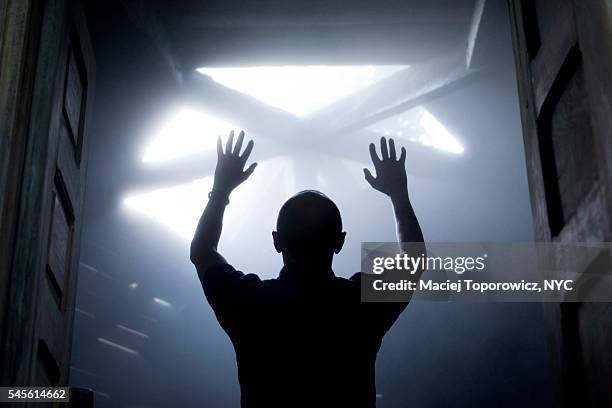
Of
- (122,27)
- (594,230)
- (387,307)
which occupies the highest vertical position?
(122,27)

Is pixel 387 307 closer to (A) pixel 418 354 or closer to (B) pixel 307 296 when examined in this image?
(B) pixel 307 296

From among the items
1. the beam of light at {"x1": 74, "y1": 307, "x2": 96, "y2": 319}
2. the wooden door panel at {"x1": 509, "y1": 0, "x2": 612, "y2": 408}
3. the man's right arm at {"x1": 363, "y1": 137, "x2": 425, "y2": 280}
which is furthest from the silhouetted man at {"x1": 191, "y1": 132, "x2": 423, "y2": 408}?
the beam of light at {"x1": 74, "y1": 307, "x2": 96, "y2": 319}

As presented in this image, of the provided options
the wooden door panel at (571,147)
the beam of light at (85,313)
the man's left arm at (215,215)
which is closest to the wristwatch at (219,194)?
the man's left arm at (215,215)

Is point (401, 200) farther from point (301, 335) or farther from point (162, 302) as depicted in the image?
point (162, 302)

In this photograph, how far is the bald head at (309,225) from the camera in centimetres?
191

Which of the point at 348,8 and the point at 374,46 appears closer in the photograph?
the point at 348,8

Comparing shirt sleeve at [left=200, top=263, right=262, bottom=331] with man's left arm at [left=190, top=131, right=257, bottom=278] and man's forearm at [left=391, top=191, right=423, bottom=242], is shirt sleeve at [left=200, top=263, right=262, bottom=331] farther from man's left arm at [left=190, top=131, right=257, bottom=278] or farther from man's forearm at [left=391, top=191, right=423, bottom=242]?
man's forearm at [left=391, top=191, right=423, bottom=242]

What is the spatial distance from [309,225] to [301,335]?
10.7 inches

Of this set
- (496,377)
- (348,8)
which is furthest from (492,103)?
(496,377)

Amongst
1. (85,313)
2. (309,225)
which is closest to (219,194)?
(309,225)

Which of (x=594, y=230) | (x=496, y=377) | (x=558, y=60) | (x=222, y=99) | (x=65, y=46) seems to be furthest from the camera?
(x=496, y=377)

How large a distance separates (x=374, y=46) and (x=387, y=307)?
3.47m

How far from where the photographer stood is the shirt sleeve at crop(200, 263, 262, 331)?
1879 millimetres

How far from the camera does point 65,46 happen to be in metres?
2.78
